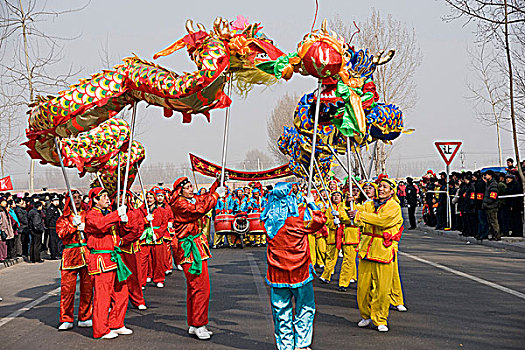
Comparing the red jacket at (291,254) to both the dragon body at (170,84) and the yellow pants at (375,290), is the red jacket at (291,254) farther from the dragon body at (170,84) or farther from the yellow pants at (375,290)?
the dragon body at (170,84)

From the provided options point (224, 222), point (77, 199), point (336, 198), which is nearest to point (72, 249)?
point (77, 199)

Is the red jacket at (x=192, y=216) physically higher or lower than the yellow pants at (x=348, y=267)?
higher

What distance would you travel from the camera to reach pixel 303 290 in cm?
609

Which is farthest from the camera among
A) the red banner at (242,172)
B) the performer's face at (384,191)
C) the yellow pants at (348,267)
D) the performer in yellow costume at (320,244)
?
the red banner at (242,172)

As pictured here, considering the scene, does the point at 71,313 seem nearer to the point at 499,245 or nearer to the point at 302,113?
the point at 302,113

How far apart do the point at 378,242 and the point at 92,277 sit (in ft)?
11.9

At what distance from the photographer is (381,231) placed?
754 cm

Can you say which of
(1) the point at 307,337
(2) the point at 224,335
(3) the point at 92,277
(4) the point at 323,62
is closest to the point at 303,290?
(1) the point at 307,337

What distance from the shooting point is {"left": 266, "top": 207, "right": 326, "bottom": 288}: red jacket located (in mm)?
6080

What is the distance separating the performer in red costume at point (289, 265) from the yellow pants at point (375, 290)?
142 centimetres

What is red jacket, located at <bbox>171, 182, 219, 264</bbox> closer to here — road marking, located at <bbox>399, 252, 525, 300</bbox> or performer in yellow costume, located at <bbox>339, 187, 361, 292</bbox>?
performer in yellow costume, located at <bbox>339, 187, 361, 292</bbox>

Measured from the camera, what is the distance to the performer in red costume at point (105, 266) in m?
7.33

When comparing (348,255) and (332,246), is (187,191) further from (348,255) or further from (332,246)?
(332,246)

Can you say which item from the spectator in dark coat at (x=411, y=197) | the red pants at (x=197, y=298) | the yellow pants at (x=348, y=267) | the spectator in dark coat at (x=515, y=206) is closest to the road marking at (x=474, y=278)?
the yellow pants at (x=348, y=267)
